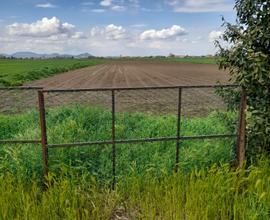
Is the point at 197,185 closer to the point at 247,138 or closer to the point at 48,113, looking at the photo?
the point at 247,138

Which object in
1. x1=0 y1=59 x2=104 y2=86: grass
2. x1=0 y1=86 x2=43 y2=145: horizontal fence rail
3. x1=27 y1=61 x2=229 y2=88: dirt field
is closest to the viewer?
x1=0 y1=86 x2=43 y2=145: horizontal fence rail

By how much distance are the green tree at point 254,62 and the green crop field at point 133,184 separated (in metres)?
0.56

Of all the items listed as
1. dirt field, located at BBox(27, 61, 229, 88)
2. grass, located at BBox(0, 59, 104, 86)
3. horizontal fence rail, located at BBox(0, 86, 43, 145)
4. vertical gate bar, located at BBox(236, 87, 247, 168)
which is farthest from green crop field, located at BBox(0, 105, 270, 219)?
grass, located at BBox(0, 59, 104, 86)

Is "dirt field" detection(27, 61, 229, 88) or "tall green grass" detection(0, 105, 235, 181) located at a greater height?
"tall green grass" detection(0, 105, 235, 181)

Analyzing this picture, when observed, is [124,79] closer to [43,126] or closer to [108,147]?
[108,147]

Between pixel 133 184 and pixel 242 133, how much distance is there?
2107 millimetres

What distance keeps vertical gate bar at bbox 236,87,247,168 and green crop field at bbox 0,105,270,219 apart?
0.25m

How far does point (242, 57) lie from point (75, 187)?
353 cm

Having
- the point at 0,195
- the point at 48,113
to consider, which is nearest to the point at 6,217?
the point at 0,195

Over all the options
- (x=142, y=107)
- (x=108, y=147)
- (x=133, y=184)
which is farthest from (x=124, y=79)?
(x=133, y=184)

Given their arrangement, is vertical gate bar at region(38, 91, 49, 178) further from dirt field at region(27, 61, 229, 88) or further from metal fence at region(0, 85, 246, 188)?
dirt field at region(27, 61, 229, 88)

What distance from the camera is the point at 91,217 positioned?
15.7 ft

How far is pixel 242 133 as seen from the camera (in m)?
5.73

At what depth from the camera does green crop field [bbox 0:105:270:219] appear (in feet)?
14.9
